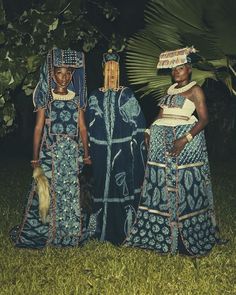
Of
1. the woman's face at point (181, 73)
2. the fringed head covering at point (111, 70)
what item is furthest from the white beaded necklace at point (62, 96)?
the woman's face at point (181, 73)

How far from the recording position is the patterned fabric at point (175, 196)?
6.01 m

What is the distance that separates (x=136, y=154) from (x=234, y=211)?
319cm

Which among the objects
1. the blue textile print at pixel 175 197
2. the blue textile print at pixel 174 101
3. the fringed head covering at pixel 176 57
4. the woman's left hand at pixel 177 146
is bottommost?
the blue textile print at pixel 175 197

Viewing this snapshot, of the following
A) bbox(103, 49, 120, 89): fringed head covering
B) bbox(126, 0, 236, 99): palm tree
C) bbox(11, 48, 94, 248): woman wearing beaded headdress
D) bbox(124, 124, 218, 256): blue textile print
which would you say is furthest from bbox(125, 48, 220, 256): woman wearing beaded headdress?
bbox(11, 48, 94, 248): woman wearing beaded headdress

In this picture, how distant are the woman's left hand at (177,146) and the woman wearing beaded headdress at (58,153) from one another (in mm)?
880

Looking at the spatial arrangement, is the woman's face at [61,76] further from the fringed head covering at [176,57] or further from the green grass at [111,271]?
the green grass at [111,271]

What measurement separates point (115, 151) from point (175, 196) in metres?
0.79

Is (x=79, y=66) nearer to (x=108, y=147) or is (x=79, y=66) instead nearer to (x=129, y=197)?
(x=108, y=147)

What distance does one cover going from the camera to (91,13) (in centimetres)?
1602

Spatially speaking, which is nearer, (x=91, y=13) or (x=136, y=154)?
(x=136, y=154)

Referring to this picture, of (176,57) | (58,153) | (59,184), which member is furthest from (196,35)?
(59,184)

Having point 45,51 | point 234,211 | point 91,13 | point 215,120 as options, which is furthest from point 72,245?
point 215,120

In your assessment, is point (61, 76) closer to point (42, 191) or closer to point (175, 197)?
point (42, 191)

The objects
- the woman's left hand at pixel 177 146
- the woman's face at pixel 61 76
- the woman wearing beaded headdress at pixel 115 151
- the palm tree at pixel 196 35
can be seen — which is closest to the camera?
the woman's left hand at pixel 177 146
